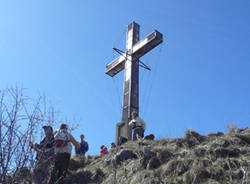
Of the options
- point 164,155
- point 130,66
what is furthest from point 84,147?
point 164,155

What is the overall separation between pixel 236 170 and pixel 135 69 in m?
7.92

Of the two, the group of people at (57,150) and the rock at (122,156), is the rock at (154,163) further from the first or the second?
the group of people at (57,150)

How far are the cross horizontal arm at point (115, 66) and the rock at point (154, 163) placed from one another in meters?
7.27

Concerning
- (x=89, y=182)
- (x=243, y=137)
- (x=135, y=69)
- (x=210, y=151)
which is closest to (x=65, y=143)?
(x=89, y=182)

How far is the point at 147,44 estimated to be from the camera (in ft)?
42.0

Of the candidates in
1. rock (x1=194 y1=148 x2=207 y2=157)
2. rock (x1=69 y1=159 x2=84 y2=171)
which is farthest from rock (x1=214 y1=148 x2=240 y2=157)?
rock (x1=69 y1=159 x2=84 y2=171)

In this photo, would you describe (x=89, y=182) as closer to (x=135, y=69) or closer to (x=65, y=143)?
(x=65, y=143)

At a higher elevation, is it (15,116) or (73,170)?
(73,170)

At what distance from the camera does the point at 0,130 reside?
14.5ft

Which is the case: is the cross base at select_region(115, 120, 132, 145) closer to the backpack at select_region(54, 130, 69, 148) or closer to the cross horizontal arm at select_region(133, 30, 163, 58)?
the cross horizontal arm at select_region(133, 30, 163, 58)

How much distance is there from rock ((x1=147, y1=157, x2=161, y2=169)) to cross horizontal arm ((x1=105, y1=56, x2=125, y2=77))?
7.27 m

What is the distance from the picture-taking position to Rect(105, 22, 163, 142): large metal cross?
11870 millimetres

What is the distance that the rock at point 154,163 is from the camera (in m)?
6.80

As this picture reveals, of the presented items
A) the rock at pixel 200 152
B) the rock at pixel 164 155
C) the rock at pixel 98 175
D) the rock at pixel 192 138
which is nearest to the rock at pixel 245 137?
the rock at pixel 192 138
